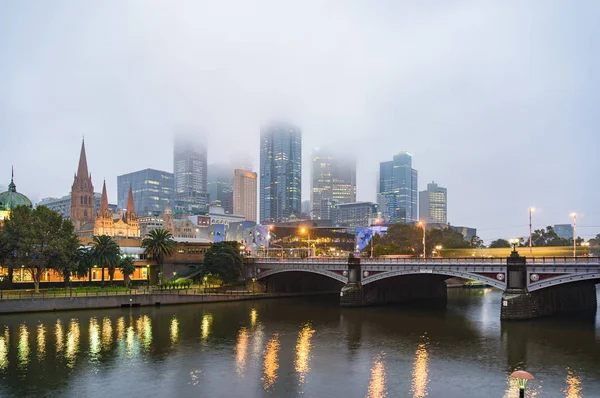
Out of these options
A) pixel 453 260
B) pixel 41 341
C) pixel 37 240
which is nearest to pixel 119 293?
pixel 37 240

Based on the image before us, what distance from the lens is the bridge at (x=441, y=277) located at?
243 ft

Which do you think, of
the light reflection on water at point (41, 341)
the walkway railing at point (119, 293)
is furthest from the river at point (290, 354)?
the walkway railing at point (119, 293)

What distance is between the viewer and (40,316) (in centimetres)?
7856

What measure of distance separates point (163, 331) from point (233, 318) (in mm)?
14805

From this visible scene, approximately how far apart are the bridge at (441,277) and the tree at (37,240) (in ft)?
134

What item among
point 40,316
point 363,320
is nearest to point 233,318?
point 363,320

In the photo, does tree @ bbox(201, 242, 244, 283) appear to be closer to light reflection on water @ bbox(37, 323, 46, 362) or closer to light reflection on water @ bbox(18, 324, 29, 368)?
light reflection on water @ bbox(37, 323, 46, 362)

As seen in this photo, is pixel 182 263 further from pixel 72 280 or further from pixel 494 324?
pixel 494 324

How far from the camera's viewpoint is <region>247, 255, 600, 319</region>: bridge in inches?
2916

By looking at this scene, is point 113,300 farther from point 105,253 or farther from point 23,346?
point 23,346

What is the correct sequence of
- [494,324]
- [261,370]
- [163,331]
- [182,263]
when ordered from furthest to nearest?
[182,263], [494,324], [163,331], [261,370]

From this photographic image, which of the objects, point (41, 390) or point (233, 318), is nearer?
point (41, 390)

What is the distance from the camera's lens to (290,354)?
54.6 metres

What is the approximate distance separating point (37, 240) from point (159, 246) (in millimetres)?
31189
